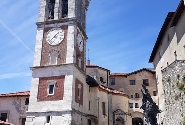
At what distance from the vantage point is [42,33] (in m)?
31.9

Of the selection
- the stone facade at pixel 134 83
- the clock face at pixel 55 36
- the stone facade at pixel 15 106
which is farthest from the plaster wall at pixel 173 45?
the stone facade at pixel 15 106

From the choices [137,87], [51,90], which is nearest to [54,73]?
[51,90]

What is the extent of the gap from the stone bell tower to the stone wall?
397 inches

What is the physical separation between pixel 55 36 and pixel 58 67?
4312mm

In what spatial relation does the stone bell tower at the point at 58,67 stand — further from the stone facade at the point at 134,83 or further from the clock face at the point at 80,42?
the stone facade at the point at 134,83

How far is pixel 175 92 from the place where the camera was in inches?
880

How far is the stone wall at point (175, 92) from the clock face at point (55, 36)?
13362 millimetres

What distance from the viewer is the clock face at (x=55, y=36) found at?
3105 cm

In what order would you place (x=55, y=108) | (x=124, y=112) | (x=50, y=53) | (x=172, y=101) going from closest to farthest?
(x=172, y=101) → (x=55, y=108) → (x=50, y=53) → (x=124, y=112)

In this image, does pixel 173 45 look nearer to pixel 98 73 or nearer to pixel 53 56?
pixel 53 56

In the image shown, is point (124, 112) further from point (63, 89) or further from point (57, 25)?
point (57, 25)

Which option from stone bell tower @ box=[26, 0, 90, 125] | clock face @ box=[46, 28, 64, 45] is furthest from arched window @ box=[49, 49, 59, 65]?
clock face @ box=[46, 28, 64, 45]

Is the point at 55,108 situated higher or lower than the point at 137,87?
lower

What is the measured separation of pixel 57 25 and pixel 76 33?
2.66 meters
